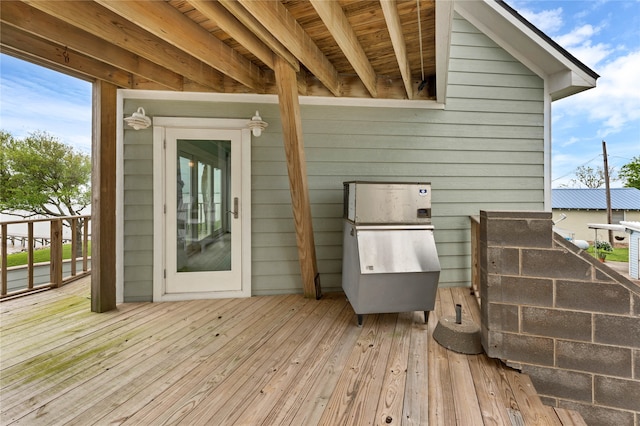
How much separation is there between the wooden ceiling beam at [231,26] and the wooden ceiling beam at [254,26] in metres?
0.07

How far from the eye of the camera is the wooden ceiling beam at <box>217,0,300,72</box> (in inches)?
64.2

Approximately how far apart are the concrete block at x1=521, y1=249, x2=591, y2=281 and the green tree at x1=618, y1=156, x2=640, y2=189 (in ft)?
49.2

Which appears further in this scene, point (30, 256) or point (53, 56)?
point (30, 256)

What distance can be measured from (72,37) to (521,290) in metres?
3.81

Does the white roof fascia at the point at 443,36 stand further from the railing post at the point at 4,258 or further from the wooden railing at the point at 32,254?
the railing post at the point at 4,258

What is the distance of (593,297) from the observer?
5.49 ft

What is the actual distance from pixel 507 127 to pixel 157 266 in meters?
4.59

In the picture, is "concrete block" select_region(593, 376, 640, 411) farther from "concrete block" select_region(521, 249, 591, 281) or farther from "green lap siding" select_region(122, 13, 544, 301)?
"green lap siding" select_region(122, 13, 544, 301)

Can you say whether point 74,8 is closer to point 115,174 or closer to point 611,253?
point 115,174

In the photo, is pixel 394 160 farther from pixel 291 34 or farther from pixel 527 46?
pixel 527 46

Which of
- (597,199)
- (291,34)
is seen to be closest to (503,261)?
(291,34)

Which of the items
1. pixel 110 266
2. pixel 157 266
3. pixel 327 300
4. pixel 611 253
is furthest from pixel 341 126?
pixel 611 253

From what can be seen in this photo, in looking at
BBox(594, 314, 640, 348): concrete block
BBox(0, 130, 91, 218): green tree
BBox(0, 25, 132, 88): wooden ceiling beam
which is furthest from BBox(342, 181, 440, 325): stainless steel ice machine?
BBox(0, 130, 91, 218): green tree

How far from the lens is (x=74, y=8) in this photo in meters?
1.80
